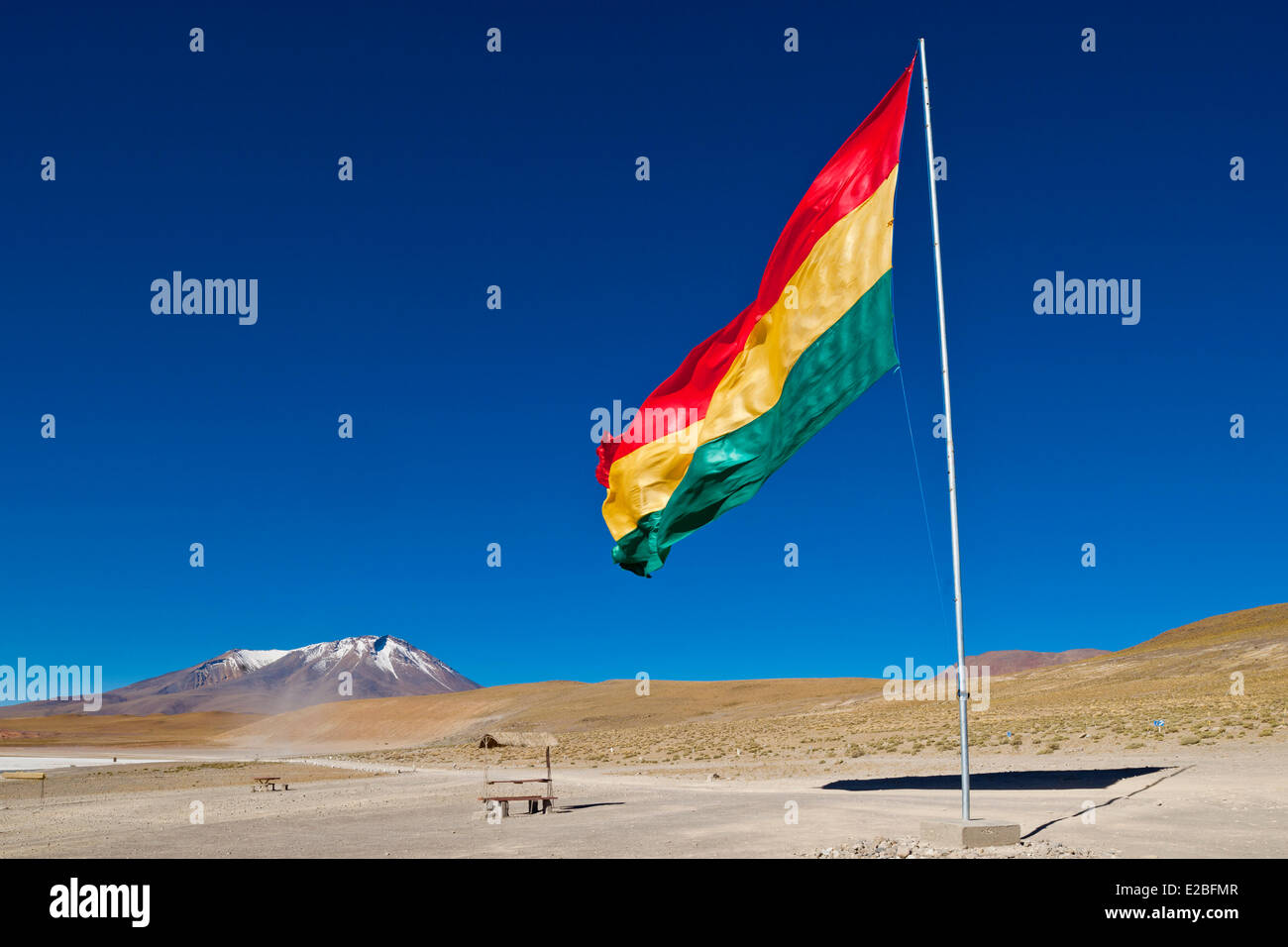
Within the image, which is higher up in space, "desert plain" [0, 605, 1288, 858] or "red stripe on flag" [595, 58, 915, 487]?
"red stripe on flag" [595, 58, 915, 487]

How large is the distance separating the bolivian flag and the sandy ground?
5.02 metres

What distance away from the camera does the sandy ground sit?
14852mm

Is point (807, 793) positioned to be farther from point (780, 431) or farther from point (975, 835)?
point (975, 835)

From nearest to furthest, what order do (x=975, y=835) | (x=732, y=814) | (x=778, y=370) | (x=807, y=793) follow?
(x=975, y=835)
(x=778, y=370)
(x=732, y=814)
(x=807, y=793)

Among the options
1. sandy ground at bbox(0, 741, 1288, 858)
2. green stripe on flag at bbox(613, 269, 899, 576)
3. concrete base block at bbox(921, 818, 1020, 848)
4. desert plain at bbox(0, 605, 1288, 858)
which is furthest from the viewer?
desert plain at bbox(0, 605, 1288, 858)

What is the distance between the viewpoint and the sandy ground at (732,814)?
1485 centimetres

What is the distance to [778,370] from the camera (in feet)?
50.2

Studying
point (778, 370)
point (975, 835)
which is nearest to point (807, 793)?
point (975, 835)

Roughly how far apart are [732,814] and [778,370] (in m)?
8.85

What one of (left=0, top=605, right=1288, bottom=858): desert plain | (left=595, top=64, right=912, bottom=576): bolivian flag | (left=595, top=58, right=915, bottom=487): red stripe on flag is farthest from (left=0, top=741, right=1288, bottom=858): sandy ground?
(left=595, top=58, right=915, bottom=487): red stripe on flag

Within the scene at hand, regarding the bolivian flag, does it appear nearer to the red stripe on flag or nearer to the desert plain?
the red stripe on flag
